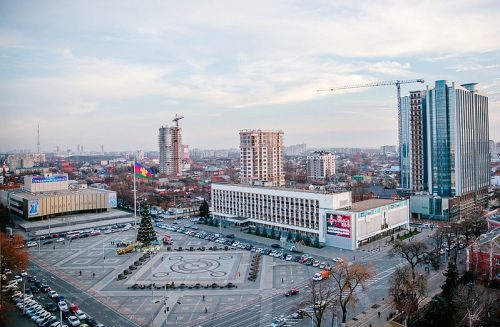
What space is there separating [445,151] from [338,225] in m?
14.8

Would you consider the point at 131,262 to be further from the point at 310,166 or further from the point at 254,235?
the point at 310,166

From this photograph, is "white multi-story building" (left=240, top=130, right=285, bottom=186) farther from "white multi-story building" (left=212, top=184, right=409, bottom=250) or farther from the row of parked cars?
the row of parked cars

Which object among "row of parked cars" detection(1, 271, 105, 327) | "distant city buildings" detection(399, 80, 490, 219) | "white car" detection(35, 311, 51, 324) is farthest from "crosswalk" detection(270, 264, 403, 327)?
"distant city buildings" detection(399, 80, 490, 219)

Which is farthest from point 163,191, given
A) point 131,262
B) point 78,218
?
point 131,262

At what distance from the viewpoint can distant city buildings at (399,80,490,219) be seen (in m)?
32.0

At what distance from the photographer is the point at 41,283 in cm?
1755

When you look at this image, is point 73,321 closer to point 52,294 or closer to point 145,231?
point 52,294

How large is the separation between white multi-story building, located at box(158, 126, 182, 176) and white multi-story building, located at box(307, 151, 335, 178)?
22.8 metres

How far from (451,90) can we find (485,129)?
8.79 metres

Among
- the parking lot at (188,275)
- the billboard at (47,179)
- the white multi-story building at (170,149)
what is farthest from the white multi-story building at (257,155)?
the white multi-story building at (170,149)

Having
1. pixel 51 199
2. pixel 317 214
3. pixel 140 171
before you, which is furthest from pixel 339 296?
pixel 51 199

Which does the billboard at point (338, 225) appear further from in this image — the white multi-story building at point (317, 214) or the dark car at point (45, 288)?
the dark car at point (45, 288)

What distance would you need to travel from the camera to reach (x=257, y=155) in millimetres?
41000

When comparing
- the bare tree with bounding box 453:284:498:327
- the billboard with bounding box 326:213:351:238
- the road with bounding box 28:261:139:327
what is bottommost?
the road with bounding box 28:261:139:327
